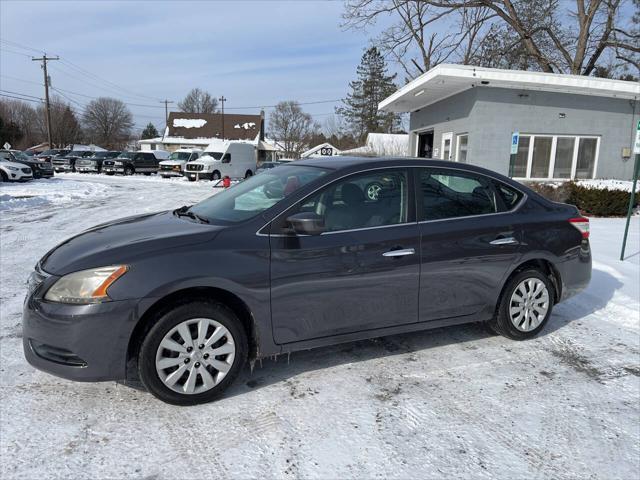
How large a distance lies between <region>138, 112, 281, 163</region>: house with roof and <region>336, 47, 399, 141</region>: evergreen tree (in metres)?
12.8

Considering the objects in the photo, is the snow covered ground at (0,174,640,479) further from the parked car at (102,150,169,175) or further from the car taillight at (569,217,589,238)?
the parked car at (102,150,169,175)

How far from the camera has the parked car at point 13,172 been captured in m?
21.7

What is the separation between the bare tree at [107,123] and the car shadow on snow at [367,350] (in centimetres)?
8515

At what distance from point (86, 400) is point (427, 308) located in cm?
262

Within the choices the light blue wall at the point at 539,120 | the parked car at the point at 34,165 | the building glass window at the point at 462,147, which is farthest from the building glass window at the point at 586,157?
the parked car at the point at 34,165

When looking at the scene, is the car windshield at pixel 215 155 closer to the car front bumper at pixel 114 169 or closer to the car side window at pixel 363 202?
the car front bumper at pixel 114 169

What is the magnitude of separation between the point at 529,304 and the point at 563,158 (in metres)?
14.0

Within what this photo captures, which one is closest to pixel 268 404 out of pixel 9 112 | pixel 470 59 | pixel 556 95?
pixel 556 95

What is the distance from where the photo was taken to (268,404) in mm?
3223

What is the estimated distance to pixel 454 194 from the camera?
162 inches

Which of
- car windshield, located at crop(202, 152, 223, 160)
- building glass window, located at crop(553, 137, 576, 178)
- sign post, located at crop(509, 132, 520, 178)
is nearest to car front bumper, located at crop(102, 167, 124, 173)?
car windshield, located at crop(202, 152, 223, 160)

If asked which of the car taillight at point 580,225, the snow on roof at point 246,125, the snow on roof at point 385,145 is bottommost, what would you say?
the car taillight at point 580,225

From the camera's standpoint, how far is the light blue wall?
612 inches

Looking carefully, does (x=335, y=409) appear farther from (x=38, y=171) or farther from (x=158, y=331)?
(x=38, y=171)
